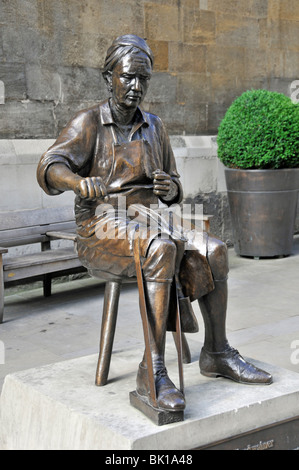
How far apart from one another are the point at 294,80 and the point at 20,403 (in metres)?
6.72

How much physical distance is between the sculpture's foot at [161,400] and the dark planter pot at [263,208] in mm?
4673

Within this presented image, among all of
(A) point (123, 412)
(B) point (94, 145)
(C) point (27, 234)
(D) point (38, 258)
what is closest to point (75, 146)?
(B) point (94, 145)

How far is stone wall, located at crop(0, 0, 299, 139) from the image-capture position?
21.2 ft

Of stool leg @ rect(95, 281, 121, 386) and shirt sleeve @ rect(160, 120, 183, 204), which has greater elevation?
shirt sleeve @ rect(160, 120, 183, 204)

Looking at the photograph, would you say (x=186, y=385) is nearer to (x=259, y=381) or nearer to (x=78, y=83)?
(x=259, y=381)

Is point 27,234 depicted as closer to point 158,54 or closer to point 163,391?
point 158,54

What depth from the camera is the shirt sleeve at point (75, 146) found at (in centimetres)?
326

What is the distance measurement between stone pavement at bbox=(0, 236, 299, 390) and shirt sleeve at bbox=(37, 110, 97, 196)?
1004mm

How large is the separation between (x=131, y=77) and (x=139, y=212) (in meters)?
0.61

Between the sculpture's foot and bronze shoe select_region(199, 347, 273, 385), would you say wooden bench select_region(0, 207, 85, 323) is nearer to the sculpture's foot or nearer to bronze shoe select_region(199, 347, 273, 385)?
bronze shoe select_region(199, 347, 273, 385)

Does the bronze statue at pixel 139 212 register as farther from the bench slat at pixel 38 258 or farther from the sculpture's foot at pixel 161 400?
the bench slat at pixel 38 258

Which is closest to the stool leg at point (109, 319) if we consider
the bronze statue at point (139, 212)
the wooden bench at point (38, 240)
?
the bronze statue at point (139, 212)

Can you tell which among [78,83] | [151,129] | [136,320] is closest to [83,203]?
[151,129]

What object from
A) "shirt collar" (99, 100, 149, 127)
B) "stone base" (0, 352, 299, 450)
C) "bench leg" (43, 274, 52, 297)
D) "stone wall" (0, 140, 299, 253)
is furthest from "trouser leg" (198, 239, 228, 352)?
"stone wall" (0, 140, 299, 253)
